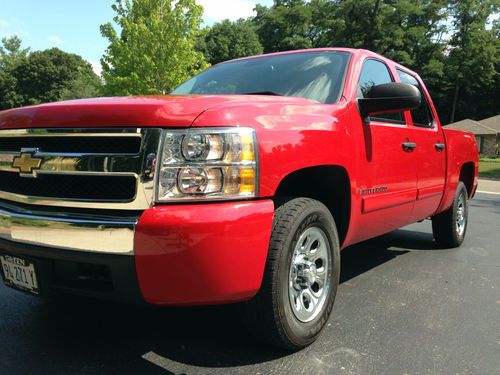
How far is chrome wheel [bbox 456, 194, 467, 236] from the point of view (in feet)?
18.1

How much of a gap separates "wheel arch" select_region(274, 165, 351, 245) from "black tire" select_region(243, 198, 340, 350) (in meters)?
0.22

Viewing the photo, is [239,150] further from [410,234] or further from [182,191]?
[410,234]

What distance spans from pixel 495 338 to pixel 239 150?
2.10m

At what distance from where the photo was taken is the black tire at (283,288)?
2.31 m

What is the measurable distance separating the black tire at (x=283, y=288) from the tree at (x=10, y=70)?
69.7 m

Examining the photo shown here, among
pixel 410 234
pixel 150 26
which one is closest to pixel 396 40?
pixel 150 26

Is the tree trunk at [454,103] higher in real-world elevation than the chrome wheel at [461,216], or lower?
higher

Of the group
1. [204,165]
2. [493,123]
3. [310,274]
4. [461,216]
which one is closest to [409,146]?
[310,274]

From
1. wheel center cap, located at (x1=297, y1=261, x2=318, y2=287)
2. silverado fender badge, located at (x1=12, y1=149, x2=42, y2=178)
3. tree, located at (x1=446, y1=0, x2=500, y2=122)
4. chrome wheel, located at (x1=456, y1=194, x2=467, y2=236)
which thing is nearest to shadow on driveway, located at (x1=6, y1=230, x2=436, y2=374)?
wheel center cap, located at (x1=297, y1=261, x2=318, y2=287)

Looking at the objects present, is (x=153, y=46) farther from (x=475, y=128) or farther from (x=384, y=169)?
(x=475, y=128)

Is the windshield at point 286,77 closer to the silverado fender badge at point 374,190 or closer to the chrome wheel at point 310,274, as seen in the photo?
the silverado fender badge at point 374,190

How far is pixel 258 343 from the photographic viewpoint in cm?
264

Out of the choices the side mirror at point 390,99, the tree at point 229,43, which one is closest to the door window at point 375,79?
the side mirror at point 390,99

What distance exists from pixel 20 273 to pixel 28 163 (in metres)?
0.58
